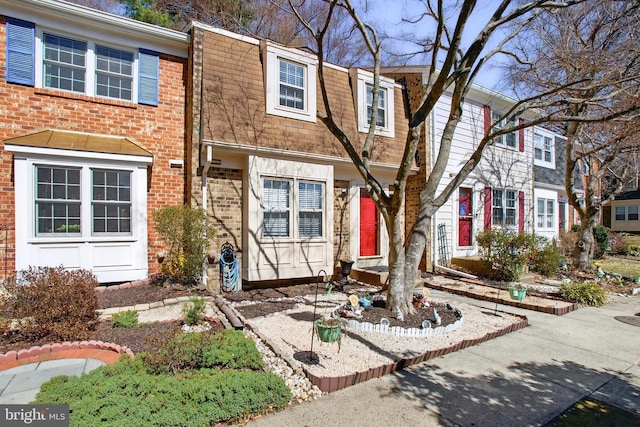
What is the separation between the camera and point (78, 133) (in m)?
7.66

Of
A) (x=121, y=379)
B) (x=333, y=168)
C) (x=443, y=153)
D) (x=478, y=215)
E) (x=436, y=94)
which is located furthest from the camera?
(x=478, y=215)

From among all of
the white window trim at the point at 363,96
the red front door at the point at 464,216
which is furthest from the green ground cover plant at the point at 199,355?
the red front door at the point at 464,216

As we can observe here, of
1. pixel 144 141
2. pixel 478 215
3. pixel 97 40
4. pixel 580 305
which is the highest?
pixel 97 40

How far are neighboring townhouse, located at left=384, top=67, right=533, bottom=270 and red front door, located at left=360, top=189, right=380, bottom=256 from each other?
159cm

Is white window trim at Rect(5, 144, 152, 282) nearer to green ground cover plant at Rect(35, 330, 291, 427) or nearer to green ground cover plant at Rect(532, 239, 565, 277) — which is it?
green ground cover plant at Rect(35, 330, 291, 427)

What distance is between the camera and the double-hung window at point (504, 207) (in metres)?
14.0

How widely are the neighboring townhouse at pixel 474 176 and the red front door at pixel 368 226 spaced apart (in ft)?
5.23

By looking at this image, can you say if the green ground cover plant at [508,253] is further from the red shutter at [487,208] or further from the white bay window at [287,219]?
the white bay window at [287,219]

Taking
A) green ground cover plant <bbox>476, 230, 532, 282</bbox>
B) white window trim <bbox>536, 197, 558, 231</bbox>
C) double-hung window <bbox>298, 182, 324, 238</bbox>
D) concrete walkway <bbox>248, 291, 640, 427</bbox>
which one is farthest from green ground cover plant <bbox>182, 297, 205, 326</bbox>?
white window trim <bbox>536, 197, 558, 231</bbox>

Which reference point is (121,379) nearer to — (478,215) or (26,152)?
(26,152)

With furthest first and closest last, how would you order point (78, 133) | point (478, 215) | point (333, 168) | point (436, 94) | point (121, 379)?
point (478, 215) < point (333, 168) < point (78, 133) < point (436, 94) < point (121, 379)

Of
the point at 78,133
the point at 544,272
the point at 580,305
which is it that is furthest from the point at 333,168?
the point at 544,272

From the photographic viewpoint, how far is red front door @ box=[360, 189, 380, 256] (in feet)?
36.7

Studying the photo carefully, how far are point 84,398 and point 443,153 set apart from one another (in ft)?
20.6
